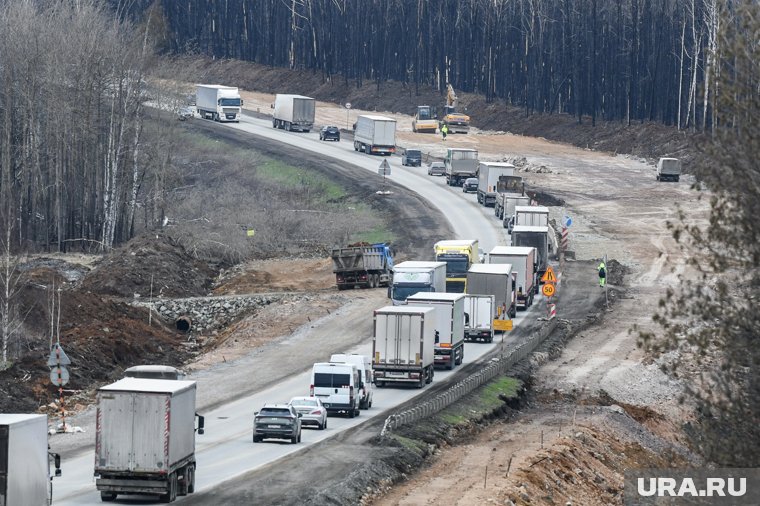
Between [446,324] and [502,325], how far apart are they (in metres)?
9.54

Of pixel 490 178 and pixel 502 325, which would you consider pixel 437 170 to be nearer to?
pixel 490 178

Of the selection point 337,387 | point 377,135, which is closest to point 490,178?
point 377,135

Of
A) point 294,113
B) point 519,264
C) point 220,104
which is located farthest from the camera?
point 220,104

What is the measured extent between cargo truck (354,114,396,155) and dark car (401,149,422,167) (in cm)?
308

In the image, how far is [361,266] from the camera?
254 feet

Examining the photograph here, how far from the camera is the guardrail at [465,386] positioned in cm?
4372

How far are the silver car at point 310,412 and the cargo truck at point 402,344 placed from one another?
28.4 feet

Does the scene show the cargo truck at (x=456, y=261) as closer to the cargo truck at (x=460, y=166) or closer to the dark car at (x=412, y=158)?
the cargo truck at (x=460, y=166)

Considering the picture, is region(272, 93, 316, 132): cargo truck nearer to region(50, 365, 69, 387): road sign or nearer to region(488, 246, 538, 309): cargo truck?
region(488, 246, 538, 309): cargo truck

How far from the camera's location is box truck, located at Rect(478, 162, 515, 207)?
103 m

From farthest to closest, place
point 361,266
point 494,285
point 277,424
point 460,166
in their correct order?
point 460,166 → point 361,266 → point 494,285 → point 277,424

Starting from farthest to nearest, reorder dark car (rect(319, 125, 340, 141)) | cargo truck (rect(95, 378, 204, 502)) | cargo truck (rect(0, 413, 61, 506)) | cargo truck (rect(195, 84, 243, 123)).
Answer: cargo truck (rect(195, 84, 243, 123)) → dark car (rect(319, 125, 340, 141)) → cargo truck (rect(95, 378, 204, 502)) → cargo truck (rect(0, 413, 61, 506))

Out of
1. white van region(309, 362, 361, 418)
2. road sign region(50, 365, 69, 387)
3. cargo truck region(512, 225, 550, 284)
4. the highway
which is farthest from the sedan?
road sign region(50, 365, 69, 387)

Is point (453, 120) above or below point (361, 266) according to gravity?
above
